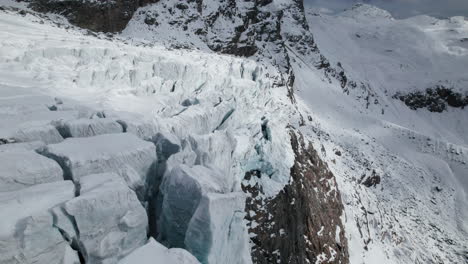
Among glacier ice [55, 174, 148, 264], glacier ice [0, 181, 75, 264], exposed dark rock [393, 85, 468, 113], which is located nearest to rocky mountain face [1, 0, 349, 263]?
glacier ice [55, 174, 148, 264]

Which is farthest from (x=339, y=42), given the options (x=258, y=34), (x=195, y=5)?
(x=195, y=5)

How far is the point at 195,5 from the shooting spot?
138 ft

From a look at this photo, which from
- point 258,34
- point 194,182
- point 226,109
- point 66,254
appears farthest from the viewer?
point 258,34

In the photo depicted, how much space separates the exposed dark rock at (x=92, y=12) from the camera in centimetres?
3372

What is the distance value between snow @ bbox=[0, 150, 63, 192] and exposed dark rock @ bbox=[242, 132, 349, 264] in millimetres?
12068

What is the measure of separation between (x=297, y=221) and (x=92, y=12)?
34603mm

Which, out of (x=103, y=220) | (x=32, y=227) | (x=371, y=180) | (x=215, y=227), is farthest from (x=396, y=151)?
(x=32, y=227)

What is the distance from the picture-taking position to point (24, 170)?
18.0 feet

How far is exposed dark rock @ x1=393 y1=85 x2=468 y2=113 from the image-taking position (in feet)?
234

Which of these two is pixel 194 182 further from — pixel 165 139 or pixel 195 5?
pixel 195 5

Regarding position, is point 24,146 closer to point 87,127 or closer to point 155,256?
point 87,127

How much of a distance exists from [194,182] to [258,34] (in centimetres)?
4615

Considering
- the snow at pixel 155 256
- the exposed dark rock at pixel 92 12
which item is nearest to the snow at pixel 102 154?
the snow at pixel 155 256

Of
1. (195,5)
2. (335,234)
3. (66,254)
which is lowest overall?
(335,234)
